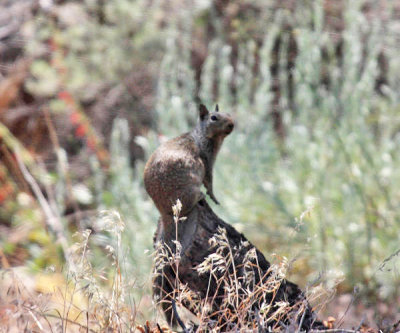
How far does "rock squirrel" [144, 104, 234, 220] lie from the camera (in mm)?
1898

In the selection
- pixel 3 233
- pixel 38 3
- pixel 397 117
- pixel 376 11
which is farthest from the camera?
pixel 38 3

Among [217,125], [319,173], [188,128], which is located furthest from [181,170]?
[188,128]

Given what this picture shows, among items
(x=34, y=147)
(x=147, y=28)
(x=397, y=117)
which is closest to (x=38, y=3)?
(x=147, y=28)

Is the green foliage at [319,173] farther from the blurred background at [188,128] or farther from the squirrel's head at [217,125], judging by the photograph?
the squirrel's head at [217,125]

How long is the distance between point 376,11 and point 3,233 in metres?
4.30

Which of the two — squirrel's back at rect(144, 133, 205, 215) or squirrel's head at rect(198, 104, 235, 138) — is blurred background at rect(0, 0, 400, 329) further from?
squirrel's head at rect(198, 104, 235, 138)

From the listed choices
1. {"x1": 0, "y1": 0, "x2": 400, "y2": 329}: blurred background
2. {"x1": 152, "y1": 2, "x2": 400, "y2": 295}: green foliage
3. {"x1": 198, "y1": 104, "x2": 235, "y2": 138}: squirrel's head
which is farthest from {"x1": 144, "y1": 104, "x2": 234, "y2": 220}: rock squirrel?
{"x1": 152, "y1": 2, "x2": 400, "y2": 295}: green foliage

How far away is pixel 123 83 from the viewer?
6.08 metres

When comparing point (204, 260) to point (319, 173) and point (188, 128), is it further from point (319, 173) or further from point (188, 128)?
point (188, 128)

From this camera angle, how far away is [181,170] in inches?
75.2

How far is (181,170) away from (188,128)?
2027 mm

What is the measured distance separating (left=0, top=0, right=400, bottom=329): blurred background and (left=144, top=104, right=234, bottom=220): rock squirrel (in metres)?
0.23

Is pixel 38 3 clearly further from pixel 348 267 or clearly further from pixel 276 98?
pixel 348 267

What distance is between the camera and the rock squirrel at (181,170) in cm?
190
